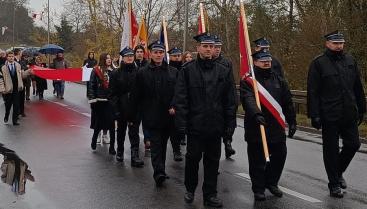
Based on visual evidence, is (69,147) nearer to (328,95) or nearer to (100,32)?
(328,95)

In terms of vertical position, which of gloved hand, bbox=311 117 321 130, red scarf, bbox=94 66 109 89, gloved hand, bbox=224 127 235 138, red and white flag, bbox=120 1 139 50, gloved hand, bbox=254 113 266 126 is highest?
red and white flag, bbox=120 1 139 50

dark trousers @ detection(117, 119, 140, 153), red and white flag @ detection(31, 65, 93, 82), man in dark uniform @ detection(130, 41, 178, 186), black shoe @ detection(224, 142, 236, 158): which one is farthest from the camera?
red and white flag @ detection(31, 65, 93, 82)

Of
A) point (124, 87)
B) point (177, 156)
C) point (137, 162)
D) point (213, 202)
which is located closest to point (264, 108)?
point (213, 202)

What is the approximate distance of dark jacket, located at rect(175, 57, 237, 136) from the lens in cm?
642

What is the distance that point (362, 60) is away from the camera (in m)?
21.1

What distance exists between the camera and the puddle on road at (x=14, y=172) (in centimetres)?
764

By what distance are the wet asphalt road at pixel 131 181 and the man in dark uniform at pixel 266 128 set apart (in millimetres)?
237

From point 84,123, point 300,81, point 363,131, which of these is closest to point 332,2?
point 300,81

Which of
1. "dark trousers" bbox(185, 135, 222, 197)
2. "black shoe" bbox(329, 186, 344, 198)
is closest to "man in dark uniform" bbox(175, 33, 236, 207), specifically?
"dark trousers" bbox(185, 135, 222, 197)

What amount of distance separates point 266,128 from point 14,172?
407cm

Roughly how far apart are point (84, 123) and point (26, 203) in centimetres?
836

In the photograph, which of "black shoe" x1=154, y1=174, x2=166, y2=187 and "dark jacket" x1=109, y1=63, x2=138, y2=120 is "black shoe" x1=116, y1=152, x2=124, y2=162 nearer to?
"dark jacket" x1=109, y1=63, x2=138, y2=120

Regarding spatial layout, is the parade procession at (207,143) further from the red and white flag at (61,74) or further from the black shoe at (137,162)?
the red and white flag at (61,74)

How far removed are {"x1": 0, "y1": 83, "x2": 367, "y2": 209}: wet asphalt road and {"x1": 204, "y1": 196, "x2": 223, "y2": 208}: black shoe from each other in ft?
0.37
